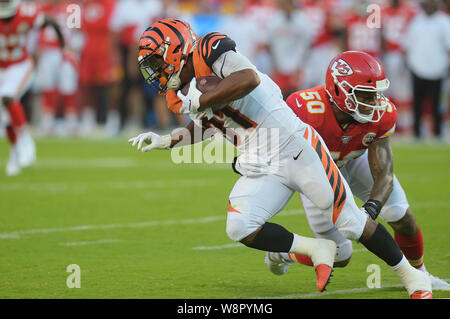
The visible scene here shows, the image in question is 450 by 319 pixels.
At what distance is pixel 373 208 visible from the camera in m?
4.00

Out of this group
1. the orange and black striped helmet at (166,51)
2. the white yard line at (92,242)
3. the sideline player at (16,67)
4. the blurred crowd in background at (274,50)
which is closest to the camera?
the orange and black striped helmet at (166,51)

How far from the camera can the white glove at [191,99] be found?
3729 mm

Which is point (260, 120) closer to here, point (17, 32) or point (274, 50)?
point (17, 32)

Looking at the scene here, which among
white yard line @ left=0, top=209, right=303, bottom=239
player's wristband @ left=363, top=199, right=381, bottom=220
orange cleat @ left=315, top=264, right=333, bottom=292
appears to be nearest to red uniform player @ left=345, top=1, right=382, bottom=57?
white yard line @ left=0, top=209, right=303, bottom=239

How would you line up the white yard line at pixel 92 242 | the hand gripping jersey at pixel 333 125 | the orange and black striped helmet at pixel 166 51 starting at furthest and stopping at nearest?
the white yard line at pixel 92 242
the hand gripping jersey at pixel 333 125
the orange and black striped helmet at pixel 166 51

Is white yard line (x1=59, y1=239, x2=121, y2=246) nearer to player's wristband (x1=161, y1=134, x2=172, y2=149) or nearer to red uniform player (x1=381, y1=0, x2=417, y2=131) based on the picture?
player's wristband (x1=161, y1=134, x2=172, y2=149)

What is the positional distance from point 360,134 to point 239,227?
89cm

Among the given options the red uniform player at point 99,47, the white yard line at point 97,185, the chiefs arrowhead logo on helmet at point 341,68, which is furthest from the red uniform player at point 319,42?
the chiefs arrowhead logo on helmet at point 341,68

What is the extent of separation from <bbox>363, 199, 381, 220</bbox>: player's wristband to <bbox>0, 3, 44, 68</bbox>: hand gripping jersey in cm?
603

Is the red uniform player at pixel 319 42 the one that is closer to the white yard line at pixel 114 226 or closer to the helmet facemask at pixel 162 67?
the white yard line at pixel 114 226

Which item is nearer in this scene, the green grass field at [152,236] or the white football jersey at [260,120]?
the white football jersey at [260,120]

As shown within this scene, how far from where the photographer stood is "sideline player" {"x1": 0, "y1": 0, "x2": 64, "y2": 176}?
29.4 ft

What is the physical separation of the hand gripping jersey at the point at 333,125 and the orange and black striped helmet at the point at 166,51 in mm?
666
